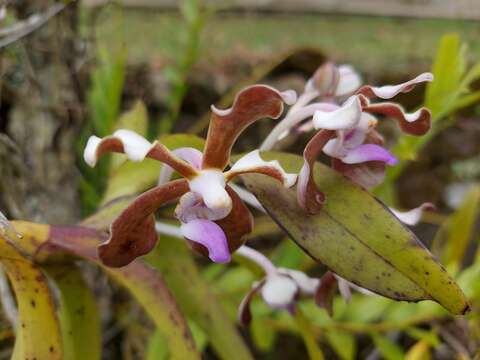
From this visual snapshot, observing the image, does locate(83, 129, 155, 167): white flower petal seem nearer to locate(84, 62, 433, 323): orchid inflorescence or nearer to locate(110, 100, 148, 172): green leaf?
locate(84, 62, 433, 323): orchid inflorescence

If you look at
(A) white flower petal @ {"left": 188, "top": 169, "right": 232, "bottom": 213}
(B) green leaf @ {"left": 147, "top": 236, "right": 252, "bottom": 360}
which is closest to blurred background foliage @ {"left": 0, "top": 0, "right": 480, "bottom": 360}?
(B) green leaf @ {"left": 147, "top": 236, "right": 252, "bottom": 360}

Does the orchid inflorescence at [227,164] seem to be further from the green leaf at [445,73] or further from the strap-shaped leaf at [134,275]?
the green leaf at [445,73]

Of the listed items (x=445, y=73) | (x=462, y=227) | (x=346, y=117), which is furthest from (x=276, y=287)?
(x=462, y=227)

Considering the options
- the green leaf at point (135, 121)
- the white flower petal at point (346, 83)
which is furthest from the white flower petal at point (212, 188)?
the green leaf at point (135, 121)

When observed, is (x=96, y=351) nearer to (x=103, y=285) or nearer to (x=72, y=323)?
Result: (x=72, y=323)

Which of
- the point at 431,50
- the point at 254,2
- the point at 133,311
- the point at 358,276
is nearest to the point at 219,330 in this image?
the point at 358,276

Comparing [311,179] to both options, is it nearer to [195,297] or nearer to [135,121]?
[195,297]
